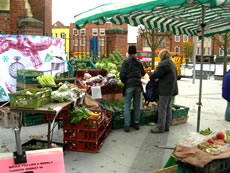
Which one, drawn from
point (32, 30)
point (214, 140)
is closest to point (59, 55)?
point (32, 30)

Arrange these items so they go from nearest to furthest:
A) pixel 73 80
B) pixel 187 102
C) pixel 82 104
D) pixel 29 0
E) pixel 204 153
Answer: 1. pixel 204 153
2. pixel 82 104
3. pixel 73 80
4. pixel 187 102
5. pixel 29 0

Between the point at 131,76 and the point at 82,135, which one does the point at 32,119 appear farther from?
the point at 131,76

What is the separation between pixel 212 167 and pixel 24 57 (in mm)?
6514

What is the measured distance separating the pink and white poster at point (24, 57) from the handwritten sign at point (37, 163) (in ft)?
20.0

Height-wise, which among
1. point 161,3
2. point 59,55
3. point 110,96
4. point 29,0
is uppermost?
point 29,0

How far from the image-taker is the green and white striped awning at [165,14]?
371 cm

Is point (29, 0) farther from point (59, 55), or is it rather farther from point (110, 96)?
point (110, 96)

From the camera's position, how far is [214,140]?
11.5ft

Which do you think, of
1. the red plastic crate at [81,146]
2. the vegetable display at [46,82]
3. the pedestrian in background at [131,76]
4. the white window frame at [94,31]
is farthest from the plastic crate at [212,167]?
the white window frame at [94,31]

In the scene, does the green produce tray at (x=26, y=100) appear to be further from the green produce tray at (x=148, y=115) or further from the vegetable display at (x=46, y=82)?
the green produce tray at (x=148, y=115)

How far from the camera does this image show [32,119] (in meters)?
7.10

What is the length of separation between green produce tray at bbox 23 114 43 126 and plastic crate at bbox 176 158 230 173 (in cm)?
479

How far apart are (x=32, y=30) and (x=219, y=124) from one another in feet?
23.4

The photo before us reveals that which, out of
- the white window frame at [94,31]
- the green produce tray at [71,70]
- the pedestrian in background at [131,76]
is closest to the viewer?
the pedestrian in background at [131,76]
